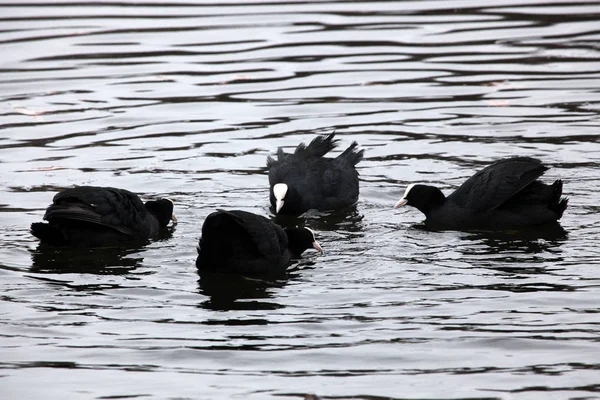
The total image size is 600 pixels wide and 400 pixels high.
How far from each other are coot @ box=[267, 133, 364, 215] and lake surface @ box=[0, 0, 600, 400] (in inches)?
8.3

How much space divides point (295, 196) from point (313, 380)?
453 cm

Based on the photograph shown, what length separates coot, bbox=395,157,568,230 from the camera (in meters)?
10.3

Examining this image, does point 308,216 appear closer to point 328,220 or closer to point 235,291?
point 328,220

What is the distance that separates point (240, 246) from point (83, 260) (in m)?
1.41

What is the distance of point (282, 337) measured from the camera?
745 centimetres

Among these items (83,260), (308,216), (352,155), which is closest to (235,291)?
(83,260)

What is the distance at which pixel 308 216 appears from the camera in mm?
11523

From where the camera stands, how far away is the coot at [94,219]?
9578mm

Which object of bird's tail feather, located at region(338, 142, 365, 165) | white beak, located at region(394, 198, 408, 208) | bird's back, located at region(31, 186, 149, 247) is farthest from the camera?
bird's tail feather, located at region(338, 142, 365, 165)

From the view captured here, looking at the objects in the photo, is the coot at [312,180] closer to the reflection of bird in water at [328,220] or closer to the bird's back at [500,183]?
the reflection of bird in water at [328,220]

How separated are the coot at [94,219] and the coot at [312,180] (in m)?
1.41

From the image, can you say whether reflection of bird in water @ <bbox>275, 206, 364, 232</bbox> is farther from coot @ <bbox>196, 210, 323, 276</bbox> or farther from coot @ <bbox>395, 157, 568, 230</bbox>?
coot @ <bbox>196, 210, 323, 276</bbox>

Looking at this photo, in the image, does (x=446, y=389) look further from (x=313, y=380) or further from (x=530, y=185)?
(x=530, y=185)

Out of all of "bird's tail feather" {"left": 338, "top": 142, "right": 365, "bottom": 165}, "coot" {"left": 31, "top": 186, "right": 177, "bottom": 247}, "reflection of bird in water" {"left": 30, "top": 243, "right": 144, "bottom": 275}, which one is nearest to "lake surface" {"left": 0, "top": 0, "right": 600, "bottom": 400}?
"reflection of bird in water" {"left": 30, "top": 243, "right": 144, "bottom": 275}
